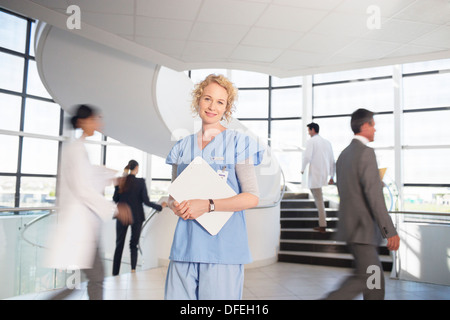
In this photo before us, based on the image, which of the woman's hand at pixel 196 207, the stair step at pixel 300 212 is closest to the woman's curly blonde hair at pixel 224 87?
the woman's hand at pixel 196 207

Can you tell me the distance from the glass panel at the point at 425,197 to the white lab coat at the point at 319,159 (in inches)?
166

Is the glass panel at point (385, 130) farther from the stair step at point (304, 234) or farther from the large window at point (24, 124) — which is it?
the large window at point (24, 124)

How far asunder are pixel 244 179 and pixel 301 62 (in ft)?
13.0

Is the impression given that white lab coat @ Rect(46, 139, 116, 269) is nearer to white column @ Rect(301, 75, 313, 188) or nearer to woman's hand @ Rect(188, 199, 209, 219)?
woman's hand @ Rect(188, 199, 209, 219)

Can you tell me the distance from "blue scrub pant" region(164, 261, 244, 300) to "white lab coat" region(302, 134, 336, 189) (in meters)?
3.77

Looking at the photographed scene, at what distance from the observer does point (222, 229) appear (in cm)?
122

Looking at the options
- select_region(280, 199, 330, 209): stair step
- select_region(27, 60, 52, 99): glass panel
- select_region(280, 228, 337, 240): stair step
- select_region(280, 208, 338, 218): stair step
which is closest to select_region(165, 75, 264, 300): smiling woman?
select_region(280, 228, 337, 240): stair step

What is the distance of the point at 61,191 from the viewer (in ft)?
6.72

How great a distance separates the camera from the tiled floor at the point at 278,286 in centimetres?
346

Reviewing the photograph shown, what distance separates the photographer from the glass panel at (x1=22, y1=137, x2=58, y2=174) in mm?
8906

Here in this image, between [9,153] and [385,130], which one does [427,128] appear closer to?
[385,130]

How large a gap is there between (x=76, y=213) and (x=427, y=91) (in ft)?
29.8
